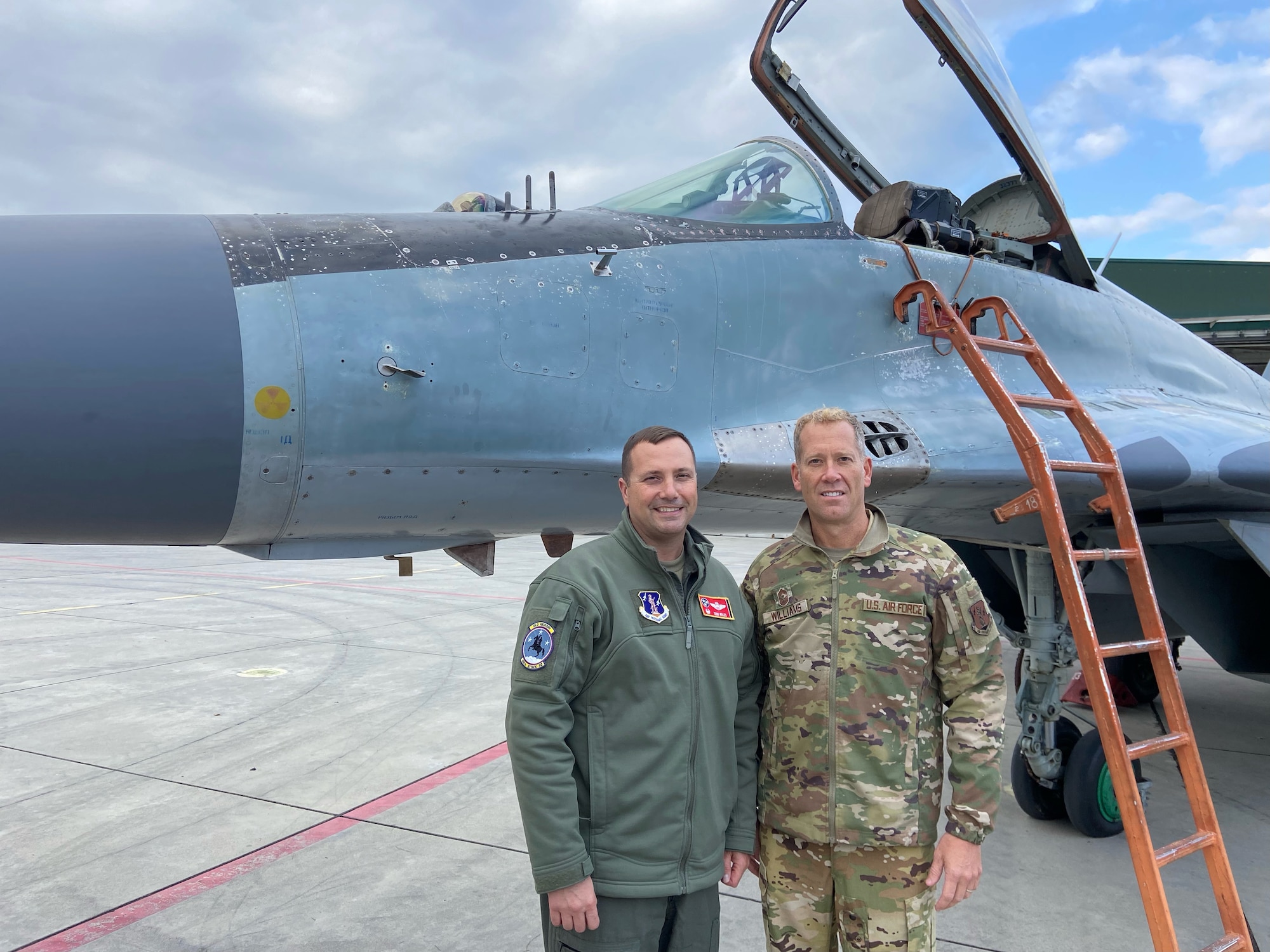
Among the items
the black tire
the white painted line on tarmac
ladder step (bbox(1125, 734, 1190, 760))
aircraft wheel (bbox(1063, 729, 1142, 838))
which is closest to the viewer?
ladder step (bbox(1125, 734, 1190, 760))

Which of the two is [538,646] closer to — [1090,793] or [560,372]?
[560,372]

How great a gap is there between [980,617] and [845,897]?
69cm

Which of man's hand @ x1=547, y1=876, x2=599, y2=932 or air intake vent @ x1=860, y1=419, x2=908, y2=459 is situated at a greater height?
air intake vent @ x1=860, y1=419, x2=908, y2=459

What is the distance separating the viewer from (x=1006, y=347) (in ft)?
10.8

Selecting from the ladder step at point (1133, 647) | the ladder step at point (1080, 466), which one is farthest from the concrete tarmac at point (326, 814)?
the ladder step at point (1080, 466)

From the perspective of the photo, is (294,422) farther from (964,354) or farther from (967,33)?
(967,33)

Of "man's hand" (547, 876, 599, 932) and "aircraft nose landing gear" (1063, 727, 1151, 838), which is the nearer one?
"man's hand" (547, 876, 599, 932)

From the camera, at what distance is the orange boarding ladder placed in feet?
7.62

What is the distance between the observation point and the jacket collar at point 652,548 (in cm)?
186

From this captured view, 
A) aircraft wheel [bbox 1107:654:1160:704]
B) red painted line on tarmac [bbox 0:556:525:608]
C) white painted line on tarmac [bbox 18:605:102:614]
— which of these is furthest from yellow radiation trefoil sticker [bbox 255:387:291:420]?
white painted line on tarmac [bbox 18:605:102:614]

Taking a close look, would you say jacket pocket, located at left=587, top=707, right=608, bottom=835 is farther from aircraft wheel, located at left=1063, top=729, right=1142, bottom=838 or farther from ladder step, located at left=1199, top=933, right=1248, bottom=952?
aircraft wheel, located at left=1063, top=729, right=1142, bottom=838

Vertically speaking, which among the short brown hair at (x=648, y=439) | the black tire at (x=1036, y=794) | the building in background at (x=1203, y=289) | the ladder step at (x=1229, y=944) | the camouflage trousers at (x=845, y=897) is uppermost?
the building in background at (x=1203, y=289)

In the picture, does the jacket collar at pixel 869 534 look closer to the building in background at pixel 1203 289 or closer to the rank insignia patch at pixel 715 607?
the rank insignia patch at pixel 715 607

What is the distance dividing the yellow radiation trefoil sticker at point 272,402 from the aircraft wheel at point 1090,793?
393 centimetres
